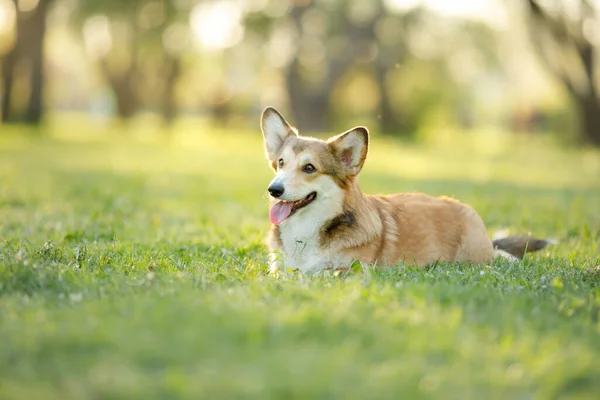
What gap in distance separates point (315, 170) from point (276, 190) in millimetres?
418

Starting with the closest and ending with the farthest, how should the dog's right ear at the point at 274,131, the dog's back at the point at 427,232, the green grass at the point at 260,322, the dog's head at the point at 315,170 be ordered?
the green grass at the point at 260,322, the dog's head at the point at 315,170, the dog's back at the point at 427,232, the dog's right ear at the point at 274,131

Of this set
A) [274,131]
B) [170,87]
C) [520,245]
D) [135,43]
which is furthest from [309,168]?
[170,87]

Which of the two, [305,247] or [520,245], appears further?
[520,245]

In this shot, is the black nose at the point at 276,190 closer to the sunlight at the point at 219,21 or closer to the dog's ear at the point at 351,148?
the dog's ear at the point at 351,148

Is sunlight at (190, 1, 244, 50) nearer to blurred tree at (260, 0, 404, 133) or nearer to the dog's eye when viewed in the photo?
blurred tree at (260, 0, 404, 133)

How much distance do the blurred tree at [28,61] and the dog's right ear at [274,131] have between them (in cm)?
2592

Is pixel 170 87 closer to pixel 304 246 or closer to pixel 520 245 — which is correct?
pixel 520 245

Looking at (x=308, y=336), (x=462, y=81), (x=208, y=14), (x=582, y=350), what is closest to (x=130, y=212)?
(x=308, y=336)

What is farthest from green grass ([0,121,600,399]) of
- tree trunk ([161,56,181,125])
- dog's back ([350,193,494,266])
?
tree trunk ([161,56,181,125])

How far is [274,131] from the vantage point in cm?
600

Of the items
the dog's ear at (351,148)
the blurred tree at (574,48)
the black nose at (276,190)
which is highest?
the blurred tree at (574,48)

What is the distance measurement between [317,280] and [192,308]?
4.07 ft

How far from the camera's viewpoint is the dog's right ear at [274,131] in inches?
234

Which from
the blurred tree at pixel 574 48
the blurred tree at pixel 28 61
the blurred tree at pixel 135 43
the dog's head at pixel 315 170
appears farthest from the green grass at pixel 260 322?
the blurred tree at pixel 135 43
